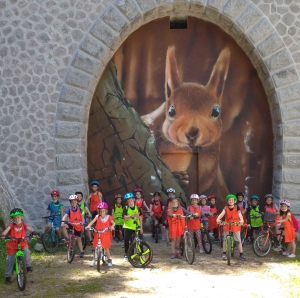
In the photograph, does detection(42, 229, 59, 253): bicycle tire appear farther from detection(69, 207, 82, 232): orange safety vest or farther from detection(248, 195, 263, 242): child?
detection(248, 195, 263, 242): child

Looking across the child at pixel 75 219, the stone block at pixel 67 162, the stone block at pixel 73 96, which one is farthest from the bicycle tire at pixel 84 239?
the stone block at pixel 73 96

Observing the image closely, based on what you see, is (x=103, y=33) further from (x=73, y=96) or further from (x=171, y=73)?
(x=171, y=73)

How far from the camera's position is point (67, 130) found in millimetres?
12797

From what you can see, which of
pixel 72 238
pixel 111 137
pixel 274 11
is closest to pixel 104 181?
pixel 111 137

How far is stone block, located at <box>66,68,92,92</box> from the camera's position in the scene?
1285 centimetres

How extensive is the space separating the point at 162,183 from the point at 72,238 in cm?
414

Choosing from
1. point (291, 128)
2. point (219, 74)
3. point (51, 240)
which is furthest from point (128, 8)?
point (51, 240)

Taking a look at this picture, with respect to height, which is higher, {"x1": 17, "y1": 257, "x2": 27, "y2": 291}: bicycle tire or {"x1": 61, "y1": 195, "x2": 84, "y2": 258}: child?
{"x1": 61, "y1": 195, "x2": 84, "y2": 258}: child

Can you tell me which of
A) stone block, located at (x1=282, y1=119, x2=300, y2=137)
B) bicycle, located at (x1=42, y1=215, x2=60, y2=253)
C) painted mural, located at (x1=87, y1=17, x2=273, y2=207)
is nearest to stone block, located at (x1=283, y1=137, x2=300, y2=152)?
stone block, located at (x1=282, y1=119, x2=300, y2=137)

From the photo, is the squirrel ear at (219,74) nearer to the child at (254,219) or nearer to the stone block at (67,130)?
the child at (254,219)

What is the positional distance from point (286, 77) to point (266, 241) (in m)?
4.69

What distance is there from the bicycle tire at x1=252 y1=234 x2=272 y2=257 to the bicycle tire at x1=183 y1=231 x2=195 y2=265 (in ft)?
5.66

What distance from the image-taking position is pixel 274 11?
13.2 metres

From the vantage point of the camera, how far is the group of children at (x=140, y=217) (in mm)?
9938
